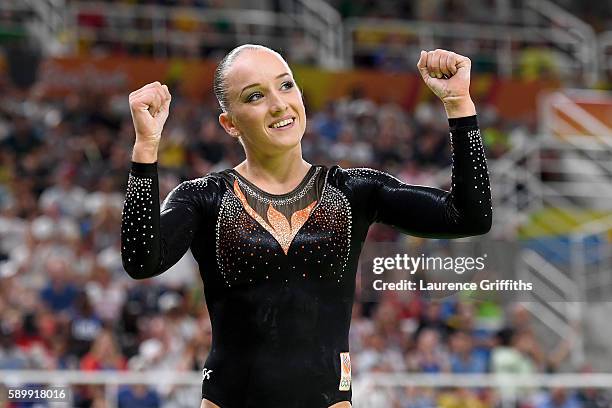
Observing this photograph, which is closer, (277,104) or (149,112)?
(149,112)

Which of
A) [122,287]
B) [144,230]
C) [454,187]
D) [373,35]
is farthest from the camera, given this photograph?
[373,35]

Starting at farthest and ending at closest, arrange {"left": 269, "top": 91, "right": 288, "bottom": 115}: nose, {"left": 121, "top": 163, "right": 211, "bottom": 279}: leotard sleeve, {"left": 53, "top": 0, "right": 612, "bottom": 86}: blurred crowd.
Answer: {"left": 53, "top": 0, "right": 612, "bottom": 86}: blurred crowd, {"left": 269, "top": 91, "right": 288, "bottom": 115}: nose, {"left": 121, "top": 163, "right": 211, "bottom": 279}: leotard sleeve

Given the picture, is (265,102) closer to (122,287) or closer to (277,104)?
(277,104)

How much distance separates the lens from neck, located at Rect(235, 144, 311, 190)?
3109mm

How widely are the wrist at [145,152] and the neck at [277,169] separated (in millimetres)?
417

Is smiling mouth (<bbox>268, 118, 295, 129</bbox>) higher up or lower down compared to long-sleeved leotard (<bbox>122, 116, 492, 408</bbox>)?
higher up

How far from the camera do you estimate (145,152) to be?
277 centimetres

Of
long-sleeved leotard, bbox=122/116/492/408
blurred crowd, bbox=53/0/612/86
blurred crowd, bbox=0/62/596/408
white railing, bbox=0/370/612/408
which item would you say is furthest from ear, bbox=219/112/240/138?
blurred crowd, bbox=53/0/612/86

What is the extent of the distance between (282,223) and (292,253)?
Answer: 89 mm

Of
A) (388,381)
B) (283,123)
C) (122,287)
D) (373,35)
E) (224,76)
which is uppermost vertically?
(373,35)

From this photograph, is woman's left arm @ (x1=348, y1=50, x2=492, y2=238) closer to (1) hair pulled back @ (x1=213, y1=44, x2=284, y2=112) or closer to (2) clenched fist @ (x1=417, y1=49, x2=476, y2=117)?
(2) clenched fist @ (x1=417, y1=49, x2=476, y2=117)

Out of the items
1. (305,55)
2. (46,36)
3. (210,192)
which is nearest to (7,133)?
(46,36)

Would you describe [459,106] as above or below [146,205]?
above

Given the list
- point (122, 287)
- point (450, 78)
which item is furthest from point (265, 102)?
point (122, 287)
